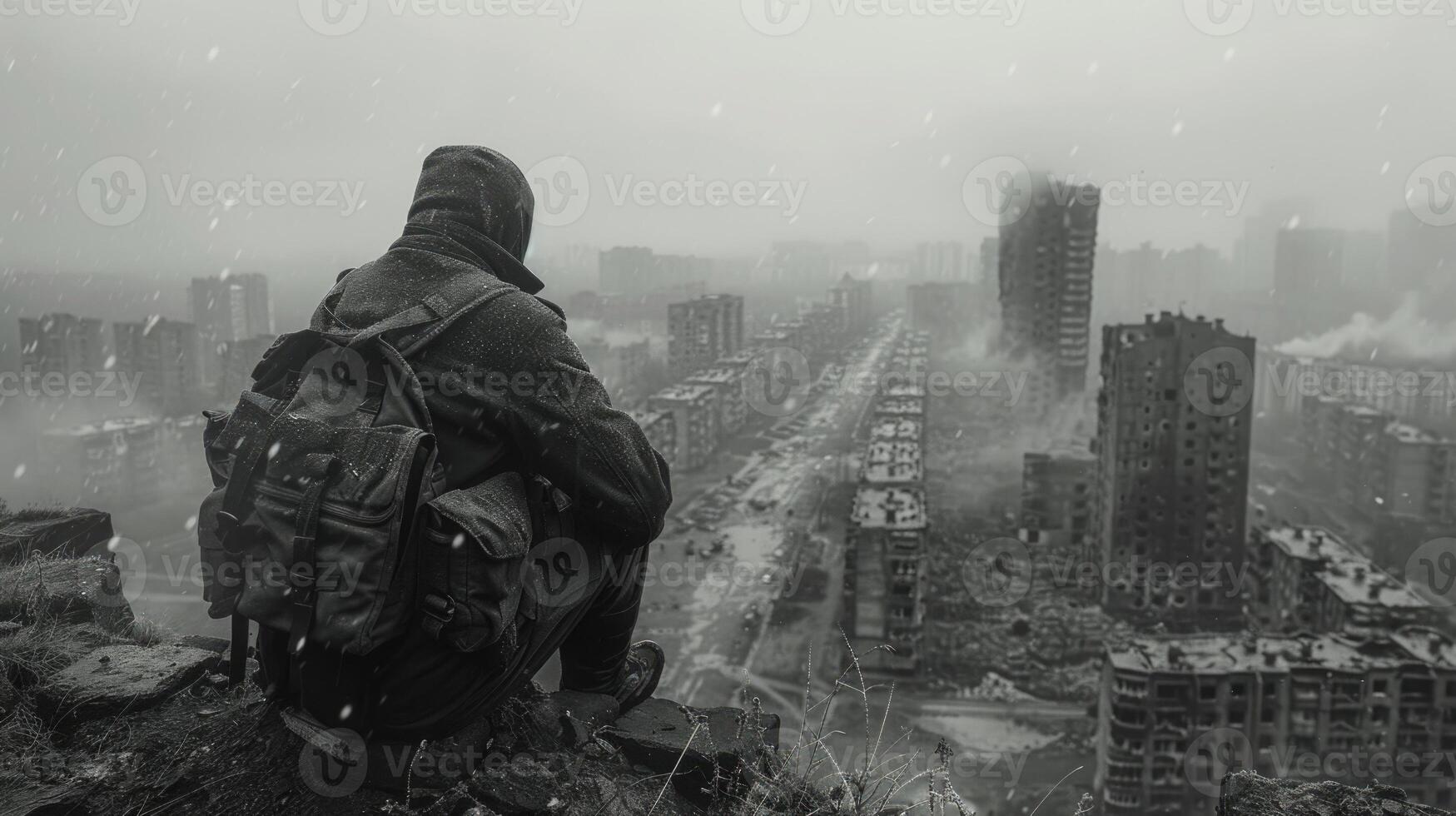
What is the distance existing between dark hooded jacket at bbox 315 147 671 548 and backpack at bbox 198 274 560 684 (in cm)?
9

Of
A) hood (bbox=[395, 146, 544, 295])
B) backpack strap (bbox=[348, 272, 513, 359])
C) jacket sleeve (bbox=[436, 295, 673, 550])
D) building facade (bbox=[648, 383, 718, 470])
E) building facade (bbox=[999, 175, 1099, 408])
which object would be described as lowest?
building facade (bbox=[648, 383, 718, 470])

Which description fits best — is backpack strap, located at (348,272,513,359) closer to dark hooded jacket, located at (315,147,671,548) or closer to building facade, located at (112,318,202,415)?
dark hooded jacket, located at (315,147,671,548)

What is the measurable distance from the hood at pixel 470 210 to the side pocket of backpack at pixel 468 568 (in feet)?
2.72

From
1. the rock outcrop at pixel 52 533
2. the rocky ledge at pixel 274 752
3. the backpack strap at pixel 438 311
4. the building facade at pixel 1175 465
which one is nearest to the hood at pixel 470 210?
the backpack strap at pixel 438 311

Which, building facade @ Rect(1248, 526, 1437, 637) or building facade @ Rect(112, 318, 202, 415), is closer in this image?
building facade @ Rect(1248, 526, 1437, 637)

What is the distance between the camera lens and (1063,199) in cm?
4681

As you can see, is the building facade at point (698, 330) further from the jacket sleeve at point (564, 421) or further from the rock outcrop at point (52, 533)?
the jacket sleeve at point (564, 421)

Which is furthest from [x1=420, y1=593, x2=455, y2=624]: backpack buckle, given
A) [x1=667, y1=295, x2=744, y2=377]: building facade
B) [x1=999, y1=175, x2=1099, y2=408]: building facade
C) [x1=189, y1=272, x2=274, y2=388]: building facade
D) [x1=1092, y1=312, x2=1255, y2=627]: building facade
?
[x1=999, y1=175, x2=1099, y2=408]: building facade

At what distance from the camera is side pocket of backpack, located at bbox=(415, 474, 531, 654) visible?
6.69 feet

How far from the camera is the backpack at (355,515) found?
76.5 inches

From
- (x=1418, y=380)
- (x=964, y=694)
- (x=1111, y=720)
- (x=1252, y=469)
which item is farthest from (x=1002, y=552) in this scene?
(x=1418, y=380)

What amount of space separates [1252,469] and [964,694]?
40375 mm

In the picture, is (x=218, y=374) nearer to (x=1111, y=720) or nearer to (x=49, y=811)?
(x=1111, y=720)

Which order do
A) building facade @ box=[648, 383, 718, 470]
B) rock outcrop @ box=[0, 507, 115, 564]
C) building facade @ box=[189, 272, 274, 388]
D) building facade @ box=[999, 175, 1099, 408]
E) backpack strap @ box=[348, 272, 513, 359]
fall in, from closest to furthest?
1. backpack strap @ box=[348, 272, 513, 359]
2. rock outcrop @ box=[0, 507, 115, 564]
3. building facade @ box=[189, 272, 274, 388]
4. building facade @ box=[648, 383, 718, 470]
5. building facade @ box=[999, 175, 1099, 408]
